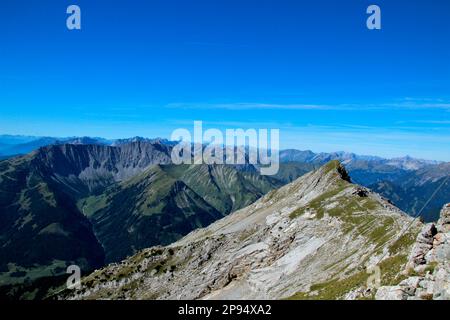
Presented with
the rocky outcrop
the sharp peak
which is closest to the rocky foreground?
the sharp peak

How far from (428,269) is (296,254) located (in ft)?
240

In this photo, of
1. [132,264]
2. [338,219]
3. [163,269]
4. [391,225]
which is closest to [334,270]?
[391,225]

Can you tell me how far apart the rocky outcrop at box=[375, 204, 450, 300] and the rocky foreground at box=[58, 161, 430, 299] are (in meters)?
3.43

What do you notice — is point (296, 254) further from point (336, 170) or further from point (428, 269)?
point (428, 269)

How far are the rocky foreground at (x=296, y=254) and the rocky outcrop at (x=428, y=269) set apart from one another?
3.43 meters

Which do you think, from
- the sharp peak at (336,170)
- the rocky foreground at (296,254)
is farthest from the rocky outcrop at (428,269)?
the sharp peak at (336,170)

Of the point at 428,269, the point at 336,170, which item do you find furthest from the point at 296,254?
the point at 428,269

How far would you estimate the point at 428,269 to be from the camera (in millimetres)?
41875

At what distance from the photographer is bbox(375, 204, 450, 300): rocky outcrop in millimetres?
36191

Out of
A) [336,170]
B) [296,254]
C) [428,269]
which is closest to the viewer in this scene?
[428,269]

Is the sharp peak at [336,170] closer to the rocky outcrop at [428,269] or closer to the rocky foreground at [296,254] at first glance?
the rocky foreground at [296,254]

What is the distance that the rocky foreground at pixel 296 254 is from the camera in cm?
6956
